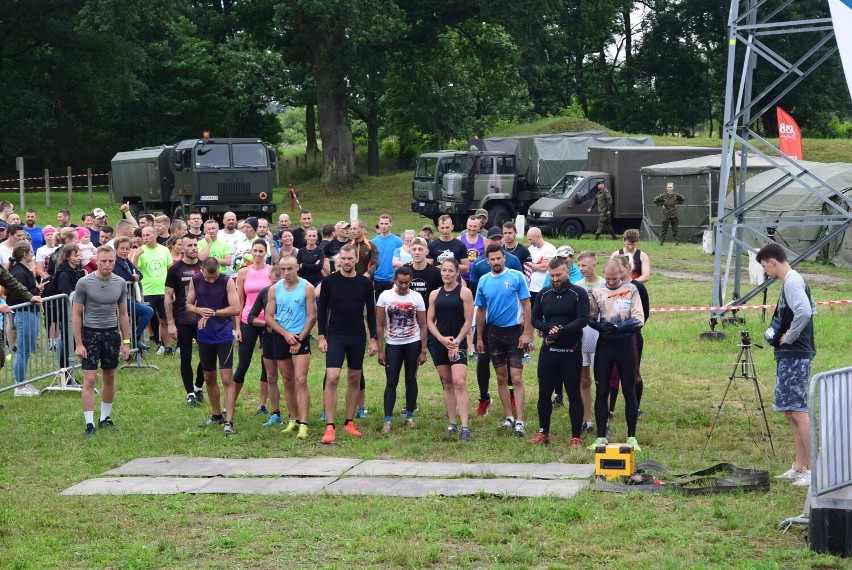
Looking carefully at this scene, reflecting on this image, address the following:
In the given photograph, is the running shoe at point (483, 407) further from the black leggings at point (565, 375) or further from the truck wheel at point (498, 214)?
the truck wheel at point (498, 214)

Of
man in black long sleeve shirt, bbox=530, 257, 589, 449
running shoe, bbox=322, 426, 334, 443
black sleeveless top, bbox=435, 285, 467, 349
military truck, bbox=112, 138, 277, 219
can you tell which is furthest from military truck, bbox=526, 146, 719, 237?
man in black long sleeve shirt, bbox=530, 257, 589, 449

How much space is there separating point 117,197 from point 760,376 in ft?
91.7

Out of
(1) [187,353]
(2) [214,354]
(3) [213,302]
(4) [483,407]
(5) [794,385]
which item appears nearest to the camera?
(5) [794,385]

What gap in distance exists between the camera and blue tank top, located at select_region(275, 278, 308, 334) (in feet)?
37.2

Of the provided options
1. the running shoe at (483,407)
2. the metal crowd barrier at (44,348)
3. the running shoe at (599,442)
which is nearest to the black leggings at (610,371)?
the running shoe at (599,442)

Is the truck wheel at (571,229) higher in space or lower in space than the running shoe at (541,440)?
higher

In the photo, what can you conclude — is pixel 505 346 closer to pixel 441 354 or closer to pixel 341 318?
pixel 441 354

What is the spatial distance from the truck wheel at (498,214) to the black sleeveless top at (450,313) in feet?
71.6

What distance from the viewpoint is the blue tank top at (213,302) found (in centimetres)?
1159

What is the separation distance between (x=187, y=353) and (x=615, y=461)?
5.53m

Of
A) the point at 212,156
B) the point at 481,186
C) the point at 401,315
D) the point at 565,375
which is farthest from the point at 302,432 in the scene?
the point at 481,186

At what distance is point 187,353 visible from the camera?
41.4 feet

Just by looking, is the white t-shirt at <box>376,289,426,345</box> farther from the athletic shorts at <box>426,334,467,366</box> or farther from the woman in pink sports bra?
the woman in pink sports bra

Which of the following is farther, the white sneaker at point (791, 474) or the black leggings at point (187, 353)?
the black leggings at point (187, 353)
